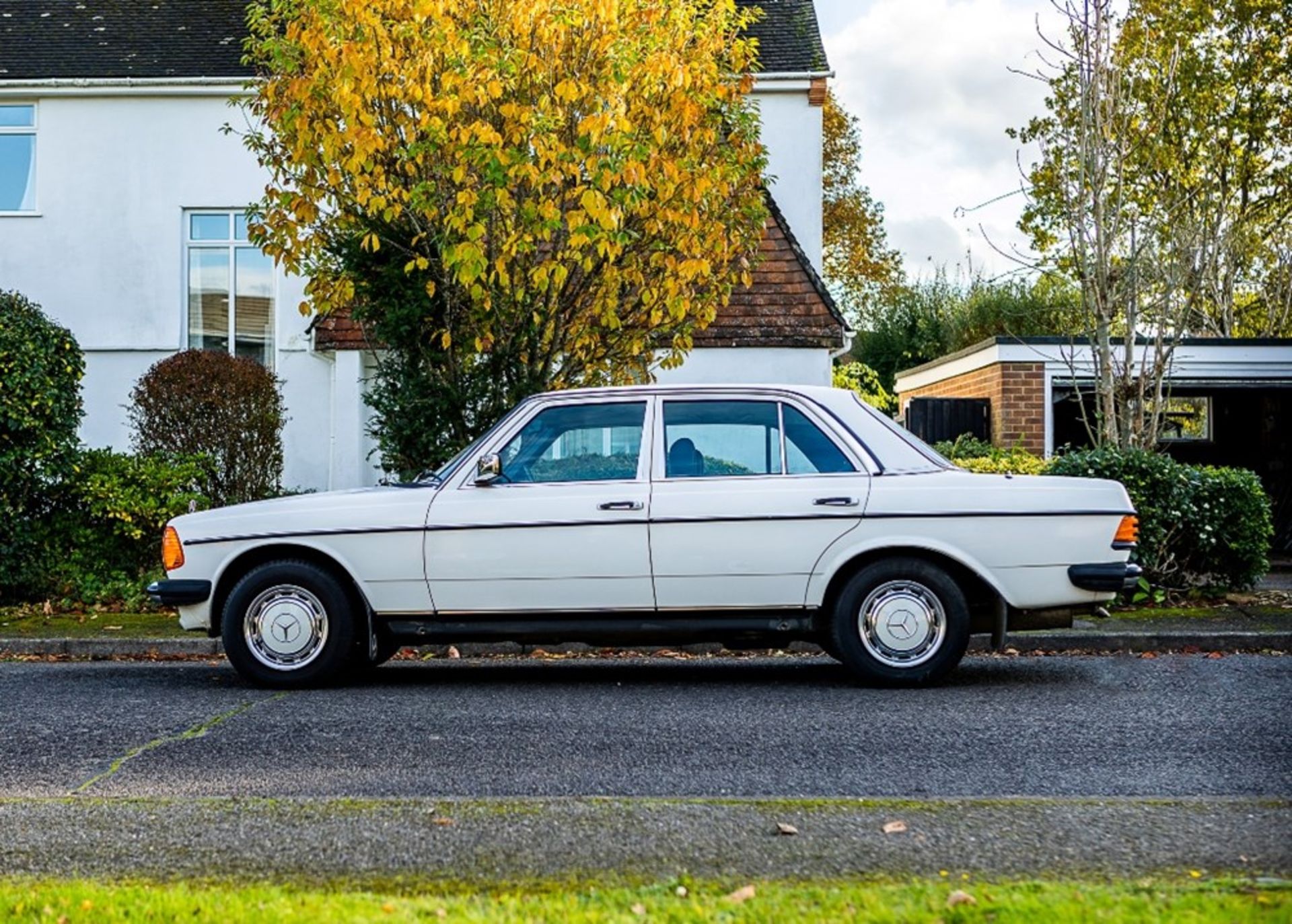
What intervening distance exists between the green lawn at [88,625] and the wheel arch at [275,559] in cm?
270

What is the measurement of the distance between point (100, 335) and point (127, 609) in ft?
27.3

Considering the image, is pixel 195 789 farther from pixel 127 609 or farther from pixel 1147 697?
pixel 127 609

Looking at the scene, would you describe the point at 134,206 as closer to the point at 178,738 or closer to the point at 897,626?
the point at 178,738

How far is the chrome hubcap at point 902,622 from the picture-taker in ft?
27.3

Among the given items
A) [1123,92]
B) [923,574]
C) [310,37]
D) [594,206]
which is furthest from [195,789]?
[1123,92]

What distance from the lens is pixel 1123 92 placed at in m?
14.6

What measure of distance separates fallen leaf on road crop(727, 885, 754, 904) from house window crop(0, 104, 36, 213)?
63.0 ft

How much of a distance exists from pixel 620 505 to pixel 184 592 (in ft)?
8.29

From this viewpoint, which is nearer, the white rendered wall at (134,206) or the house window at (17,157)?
the white rendered wall at (134,206)

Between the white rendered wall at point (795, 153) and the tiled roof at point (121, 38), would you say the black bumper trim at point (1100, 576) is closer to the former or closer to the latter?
the white rendered wall at point (795, 153)

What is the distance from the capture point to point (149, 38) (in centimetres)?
2177

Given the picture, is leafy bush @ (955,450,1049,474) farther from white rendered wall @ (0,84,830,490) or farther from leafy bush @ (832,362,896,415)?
leafy bush @ (832,362,896,415)

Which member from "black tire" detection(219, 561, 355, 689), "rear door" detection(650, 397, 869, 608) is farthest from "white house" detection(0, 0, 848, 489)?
"rear door" detection(650, 397, 869, 608)

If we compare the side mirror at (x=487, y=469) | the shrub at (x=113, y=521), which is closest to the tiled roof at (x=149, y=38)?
the shrub at (x=113, y=521)
